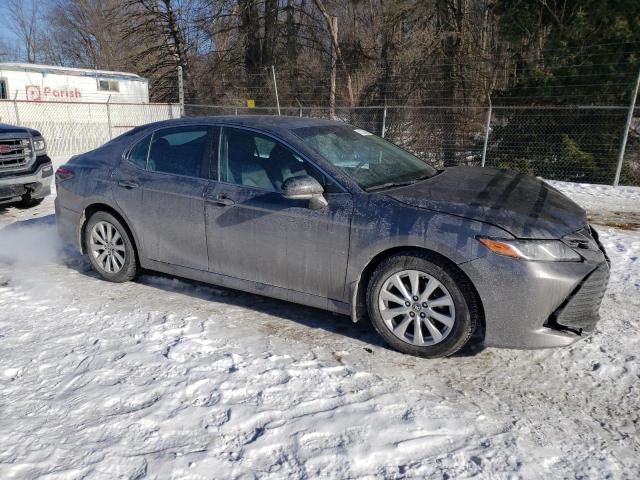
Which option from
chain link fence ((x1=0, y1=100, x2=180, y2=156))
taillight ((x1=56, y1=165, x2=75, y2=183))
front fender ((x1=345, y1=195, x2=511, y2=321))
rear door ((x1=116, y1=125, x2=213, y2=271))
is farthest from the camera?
chain link fence ((x1=0, y1=100, x2=180, y2=156))

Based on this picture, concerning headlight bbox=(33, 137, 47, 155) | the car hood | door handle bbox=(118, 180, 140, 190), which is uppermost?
the car hood

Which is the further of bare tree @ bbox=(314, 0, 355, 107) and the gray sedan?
bare tree @ bbox=(314, 0, 355, 107)

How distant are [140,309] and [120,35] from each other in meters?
30.6

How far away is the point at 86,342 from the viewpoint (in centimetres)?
381

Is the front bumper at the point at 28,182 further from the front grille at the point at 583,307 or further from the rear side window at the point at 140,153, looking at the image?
the front grille at the point at 583,307

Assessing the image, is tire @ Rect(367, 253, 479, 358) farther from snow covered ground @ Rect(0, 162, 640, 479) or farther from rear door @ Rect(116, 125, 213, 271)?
rear door @ Rect(116, 125, 213, 271)

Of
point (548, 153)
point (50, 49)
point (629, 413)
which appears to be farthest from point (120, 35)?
point (629, 413)

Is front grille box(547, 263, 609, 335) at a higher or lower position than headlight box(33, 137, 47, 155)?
lower

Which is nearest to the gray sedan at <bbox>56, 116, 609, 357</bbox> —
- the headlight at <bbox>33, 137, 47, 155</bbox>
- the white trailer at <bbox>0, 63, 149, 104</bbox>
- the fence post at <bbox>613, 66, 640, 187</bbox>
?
the headlight at <bbox>33, 137, 47, 155</bbox>

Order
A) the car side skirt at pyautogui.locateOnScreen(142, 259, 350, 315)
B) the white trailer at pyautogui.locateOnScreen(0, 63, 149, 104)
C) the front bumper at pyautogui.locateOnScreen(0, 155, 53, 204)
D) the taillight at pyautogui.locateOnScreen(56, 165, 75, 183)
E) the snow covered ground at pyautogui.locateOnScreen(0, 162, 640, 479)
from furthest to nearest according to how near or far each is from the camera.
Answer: the white trailer at pyautogui.locateOnScreen(0, 63, 149, 104) → the front bumper at pyautogui.locateOnScreen(0, 155, 53, 204) → the taillight at pyautogui.locateOnScreen(56, 165, 75, 183) → the car side skirt at pyautogui.locateOnScreen(142, 259, 350, 315) → the snow covered ground at pyautogui.locateOnScreen(0, 162, 640, 479)

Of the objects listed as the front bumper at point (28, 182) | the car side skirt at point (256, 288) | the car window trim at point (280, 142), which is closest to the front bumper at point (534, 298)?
the car side skirt at point (256, 288)

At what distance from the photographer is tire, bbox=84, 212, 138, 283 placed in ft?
16.2

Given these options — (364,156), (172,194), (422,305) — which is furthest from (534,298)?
(172,194)

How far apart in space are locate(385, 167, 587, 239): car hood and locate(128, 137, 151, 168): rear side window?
240 cm
